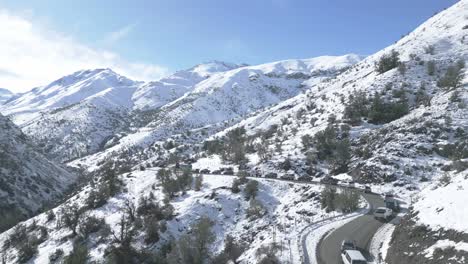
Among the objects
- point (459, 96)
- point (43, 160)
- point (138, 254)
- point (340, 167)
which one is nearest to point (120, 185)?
point (138, 254)

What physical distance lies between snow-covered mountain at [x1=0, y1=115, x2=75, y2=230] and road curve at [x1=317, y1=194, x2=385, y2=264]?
86.6 m

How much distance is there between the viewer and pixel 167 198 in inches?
2586

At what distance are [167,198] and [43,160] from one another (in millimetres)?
112637

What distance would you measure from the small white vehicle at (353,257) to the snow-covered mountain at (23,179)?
9015cm

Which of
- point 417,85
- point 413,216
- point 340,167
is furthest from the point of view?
point 417,85

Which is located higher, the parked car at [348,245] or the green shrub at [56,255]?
the parked car at [348,245]

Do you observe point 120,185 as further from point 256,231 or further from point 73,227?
point 256,231

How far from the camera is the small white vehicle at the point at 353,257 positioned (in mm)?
30047

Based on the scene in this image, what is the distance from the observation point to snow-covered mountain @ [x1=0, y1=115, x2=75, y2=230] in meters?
111

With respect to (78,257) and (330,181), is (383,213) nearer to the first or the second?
(330,181)

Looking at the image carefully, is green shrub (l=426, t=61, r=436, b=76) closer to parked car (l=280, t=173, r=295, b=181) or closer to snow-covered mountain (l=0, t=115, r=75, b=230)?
parked car (l=280, t=173, r=295, b=181)

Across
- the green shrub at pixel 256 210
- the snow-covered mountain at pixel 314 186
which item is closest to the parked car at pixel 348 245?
the snow-covered mountain at pixel 314 186

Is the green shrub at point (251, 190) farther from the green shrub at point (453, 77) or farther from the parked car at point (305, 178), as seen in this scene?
the green shrub at point (453, 77)

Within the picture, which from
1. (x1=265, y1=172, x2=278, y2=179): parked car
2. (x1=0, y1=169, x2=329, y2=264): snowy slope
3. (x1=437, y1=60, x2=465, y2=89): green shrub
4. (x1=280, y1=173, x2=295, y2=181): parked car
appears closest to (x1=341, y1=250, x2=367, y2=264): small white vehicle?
(x1=0, y1=169, x2=329, y2=264): snowy slope
